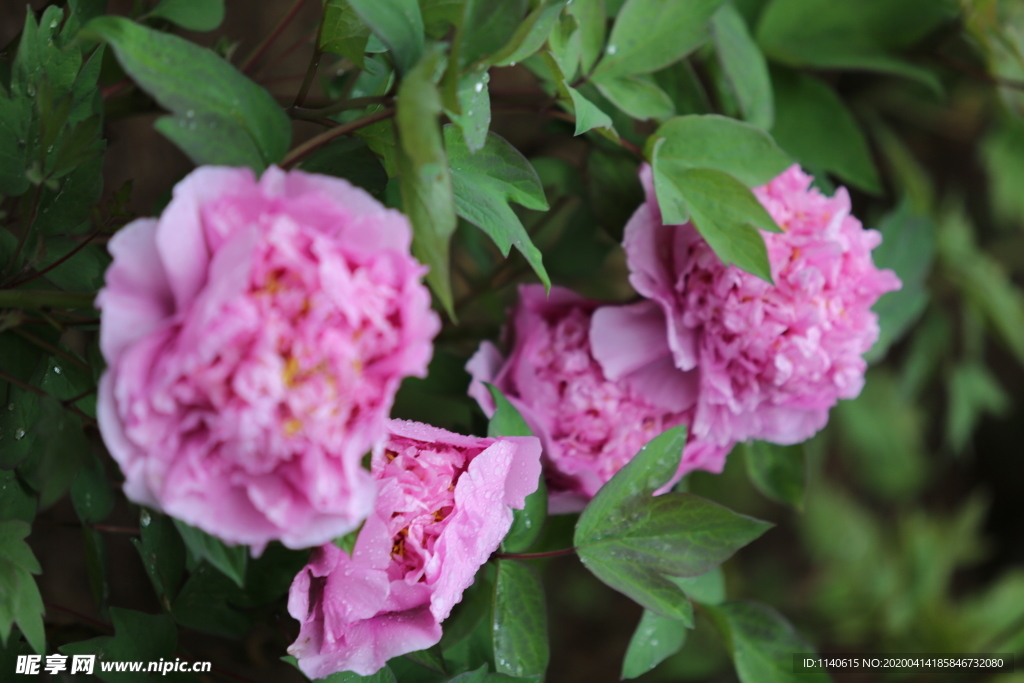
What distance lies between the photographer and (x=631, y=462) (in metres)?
0.43

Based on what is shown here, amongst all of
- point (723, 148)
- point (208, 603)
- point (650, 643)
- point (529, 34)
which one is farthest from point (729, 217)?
point (208, 603)

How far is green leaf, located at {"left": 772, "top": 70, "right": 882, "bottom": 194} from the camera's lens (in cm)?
68

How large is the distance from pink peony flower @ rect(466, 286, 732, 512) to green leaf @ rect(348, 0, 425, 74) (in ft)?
0.71

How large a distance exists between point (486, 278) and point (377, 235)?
1.50 feet

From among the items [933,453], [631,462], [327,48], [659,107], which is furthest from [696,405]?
[933,453]

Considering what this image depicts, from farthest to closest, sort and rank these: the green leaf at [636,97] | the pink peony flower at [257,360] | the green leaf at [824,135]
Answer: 1. the green leaf at [824,135]
2. the green leaf at [636,97]
3. the pink peony flower at [257,360]

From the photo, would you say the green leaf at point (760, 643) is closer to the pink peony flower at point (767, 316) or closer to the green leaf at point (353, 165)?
the pink peony flower at point (767, 316)

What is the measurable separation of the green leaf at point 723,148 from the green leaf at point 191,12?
0.94 ft

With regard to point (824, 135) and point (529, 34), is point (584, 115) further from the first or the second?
point (824, 135)

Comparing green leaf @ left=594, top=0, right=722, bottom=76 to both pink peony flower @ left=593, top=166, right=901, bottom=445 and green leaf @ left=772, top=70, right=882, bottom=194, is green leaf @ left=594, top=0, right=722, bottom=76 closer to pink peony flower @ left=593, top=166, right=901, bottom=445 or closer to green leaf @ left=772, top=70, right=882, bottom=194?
pink peony flower @ left=593, top=166, right=901, bottom=445

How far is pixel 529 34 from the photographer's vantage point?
331 mm

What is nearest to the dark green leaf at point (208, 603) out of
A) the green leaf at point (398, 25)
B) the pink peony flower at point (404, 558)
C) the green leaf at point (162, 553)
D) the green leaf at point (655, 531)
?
the green leaf at point (162, 553)

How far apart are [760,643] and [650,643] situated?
0.10m

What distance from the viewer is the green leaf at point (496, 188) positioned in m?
0.37
